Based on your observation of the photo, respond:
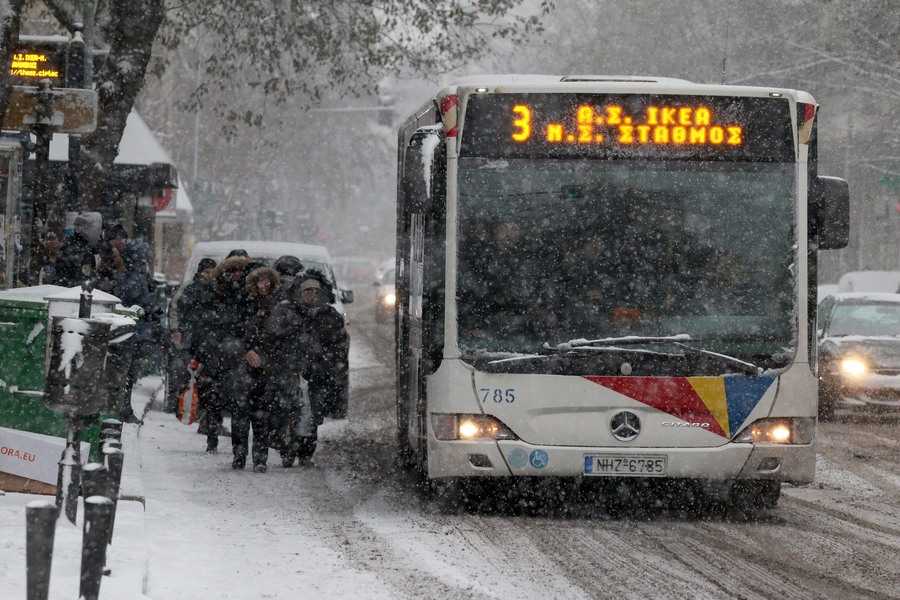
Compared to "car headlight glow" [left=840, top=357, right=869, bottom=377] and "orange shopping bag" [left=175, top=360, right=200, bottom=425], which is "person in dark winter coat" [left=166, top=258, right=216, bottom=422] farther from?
"car headlight glow" [left=840, top=357, right=869, bottom=377]

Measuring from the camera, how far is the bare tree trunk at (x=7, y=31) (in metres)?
10.6

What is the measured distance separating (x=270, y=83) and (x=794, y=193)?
46.7 feet

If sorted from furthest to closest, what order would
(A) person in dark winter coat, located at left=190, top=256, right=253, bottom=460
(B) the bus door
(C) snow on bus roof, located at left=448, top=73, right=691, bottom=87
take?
(A) person in dark winter coat, located at left=190, top=256, right=253, bottom=460 → (C) snow on bus roof, located at left=448, top=73, right=691, bottom=87 → (B) the bus door

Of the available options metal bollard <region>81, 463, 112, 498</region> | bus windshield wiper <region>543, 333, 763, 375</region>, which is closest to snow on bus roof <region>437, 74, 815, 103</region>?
bus windshield wiper <region>543, 333, 763, 375</region>

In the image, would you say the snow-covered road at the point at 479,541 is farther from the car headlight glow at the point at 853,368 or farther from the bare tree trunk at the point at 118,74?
the bare tree trunk at the point at 118,74

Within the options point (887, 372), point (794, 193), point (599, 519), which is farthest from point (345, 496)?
point (887, 372)

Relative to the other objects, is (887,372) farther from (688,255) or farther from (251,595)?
(251,595)

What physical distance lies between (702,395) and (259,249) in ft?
31.8

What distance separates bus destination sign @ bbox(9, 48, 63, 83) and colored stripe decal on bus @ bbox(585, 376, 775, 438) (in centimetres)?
620

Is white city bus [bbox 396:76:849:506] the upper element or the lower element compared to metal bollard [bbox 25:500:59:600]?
upper

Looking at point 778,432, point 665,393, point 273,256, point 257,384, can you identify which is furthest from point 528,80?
point 273,256

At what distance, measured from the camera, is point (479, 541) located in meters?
10.1

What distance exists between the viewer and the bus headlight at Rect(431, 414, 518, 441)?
10945mm

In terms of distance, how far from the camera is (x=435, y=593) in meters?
8.20
